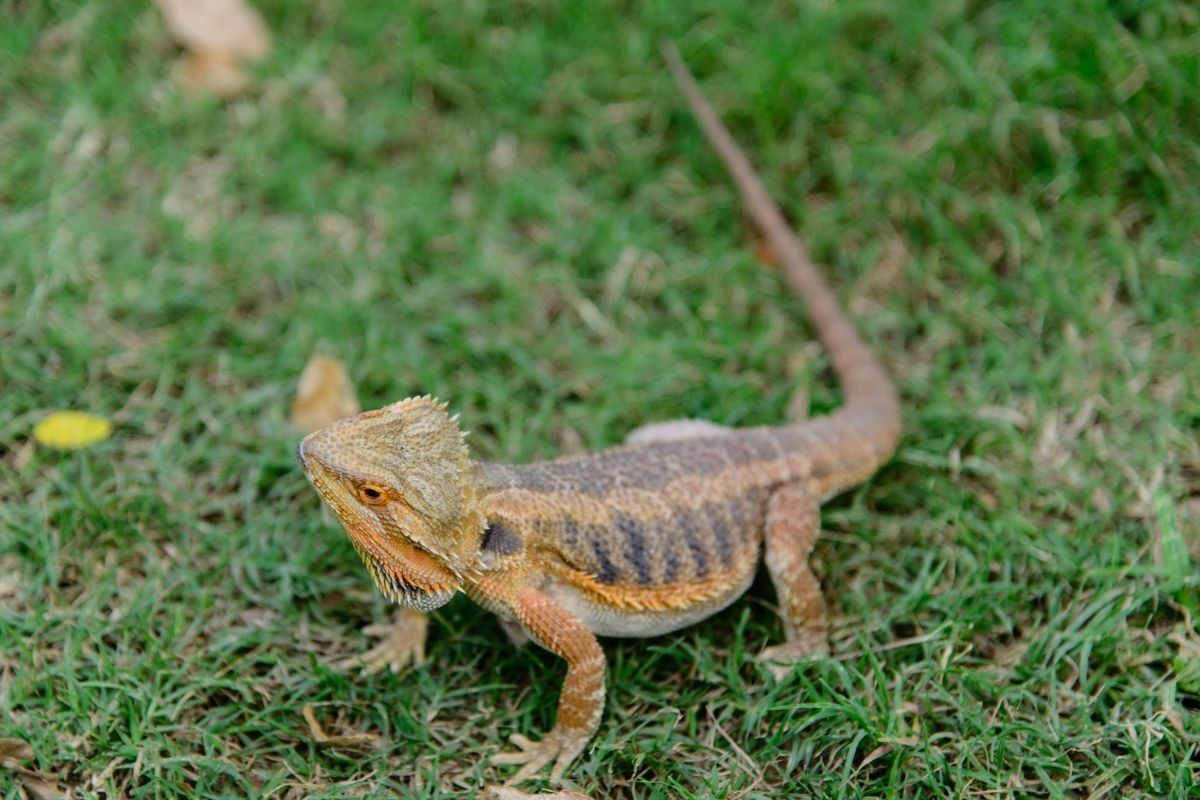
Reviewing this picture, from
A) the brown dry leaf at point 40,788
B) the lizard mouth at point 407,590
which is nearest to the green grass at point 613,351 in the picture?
the brown dry leaf at point 40,788

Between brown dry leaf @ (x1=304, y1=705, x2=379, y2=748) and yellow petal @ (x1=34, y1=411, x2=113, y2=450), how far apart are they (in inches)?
66.2

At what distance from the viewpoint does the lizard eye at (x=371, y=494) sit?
12.5 feet

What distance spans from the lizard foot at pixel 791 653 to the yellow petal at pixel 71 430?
10.0ft

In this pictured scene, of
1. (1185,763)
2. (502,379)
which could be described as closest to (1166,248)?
(1185,763)

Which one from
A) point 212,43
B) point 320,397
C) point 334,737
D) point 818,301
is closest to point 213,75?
point 212,43

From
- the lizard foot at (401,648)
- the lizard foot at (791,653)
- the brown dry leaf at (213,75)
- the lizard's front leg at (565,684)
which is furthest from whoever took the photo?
the brown dry leaf at (213,75)

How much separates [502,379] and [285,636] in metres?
1.69

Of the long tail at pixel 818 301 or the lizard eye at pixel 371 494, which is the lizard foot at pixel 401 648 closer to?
the lizard eye at pixel 371 494

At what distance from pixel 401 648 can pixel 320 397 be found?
4.26 ft

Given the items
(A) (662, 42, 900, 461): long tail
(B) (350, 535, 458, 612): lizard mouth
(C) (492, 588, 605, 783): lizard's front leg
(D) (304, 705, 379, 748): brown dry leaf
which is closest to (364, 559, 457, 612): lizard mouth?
(B) (350, 535, 458, 612): lizard mouth

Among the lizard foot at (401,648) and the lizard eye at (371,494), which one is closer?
the lizard eye at (371,494)

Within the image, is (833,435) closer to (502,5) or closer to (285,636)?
(285,636)

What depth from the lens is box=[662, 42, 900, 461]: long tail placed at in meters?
5.07

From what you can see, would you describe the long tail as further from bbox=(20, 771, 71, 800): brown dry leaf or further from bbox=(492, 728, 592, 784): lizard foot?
bbox=(20, 771, 71, 800): brown dry leaf
